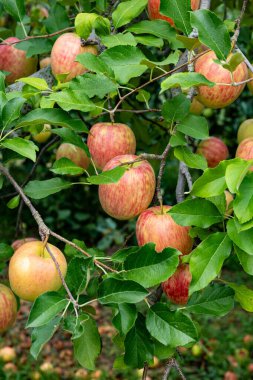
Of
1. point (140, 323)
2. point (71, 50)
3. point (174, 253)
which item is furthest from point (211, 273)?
point (71, 50)

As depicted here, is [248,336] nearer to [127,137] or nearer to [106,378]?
[106,378]

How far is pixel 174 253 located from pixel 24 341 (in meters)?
3.02

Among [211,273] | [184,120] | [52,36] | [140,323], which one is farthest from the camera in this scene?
[52,36]

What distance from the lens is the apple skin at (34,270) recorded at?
109cm

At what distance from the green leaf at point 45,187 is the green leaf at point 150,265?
24 centimetres

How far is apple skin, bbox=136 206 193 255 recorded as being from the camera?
1.10 metres

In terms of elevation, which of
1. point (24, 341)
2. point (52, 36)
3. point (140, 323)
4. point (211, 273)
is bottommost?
point (24, 341)

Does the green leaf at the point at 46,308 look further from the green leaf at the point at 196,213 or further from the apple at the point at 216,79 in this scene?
the apple at the point at 216,79

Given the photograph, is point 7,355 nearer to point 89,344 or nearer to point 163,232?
point 89,344

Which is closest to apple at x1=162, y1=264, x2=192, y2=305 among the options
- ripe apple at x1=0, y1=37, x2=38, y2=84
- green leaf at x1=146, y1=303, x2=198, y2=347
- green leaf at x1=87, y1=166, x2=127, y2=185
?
green leaf at x1=146, y1=303, x2=198, y2=347

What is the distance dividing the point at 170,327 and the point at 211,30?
493 mm

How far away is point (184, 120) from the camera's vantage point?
117cm

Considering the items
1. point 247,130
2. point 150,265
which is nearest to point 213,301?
point 150,265

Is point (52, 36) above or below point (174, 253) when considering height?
above
